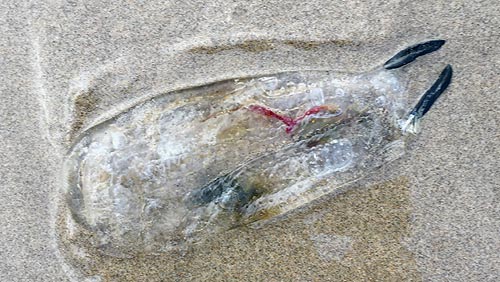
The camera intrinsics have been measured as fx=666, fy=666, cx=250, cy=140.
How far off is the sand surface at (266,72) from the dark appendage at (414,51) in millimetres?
35

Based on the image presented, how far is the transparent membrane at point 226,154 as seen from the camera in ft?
8.93

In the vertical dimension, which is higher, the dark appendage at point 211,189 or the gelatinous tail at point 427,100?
the gelatinous tail at point 427,100

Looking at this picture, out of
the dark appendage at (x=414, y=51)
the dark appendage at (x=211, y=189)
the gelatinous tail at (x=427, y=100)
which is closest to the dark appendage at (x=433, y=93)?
the gelatinous tail at (x=427, y=100)

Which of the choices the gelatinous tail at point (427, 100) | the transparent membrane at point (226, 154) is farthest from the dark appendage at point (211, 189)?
the gelatinous tail at point (427, 100)

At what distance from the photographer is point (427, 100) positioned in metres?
2.72

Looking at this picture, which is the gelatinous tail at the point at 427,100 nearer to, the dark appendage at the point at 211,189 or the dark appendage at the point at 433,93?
the dark appendage at the point at 433,93

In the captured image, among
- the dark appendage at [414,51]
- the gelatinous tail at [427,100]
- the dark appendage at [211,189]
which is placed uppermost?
the dark appendage at [414,51]

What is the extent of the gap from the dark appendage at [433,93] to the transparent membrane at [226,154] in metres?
0.07

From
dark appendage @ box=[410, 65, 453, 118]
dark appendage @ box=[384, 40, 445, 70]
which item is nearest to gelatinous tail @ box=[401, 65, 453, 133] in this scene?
dark appendage @ box=[410, 65, 453, 118]

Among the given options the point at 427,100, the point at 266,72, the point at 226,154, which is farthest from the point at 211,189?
the point at 427,100

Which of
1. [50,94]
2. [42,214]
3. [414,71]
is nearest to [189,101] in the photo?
[50,94]

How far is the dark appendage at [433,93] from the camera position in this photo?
2713mm

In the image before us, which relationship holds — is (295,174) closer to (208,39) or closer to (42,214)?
(208,39)

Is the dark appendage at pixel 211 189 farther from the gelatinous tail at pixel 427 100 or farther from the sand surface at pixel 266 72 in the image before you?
the gelatinous tail at pixel 427 100
